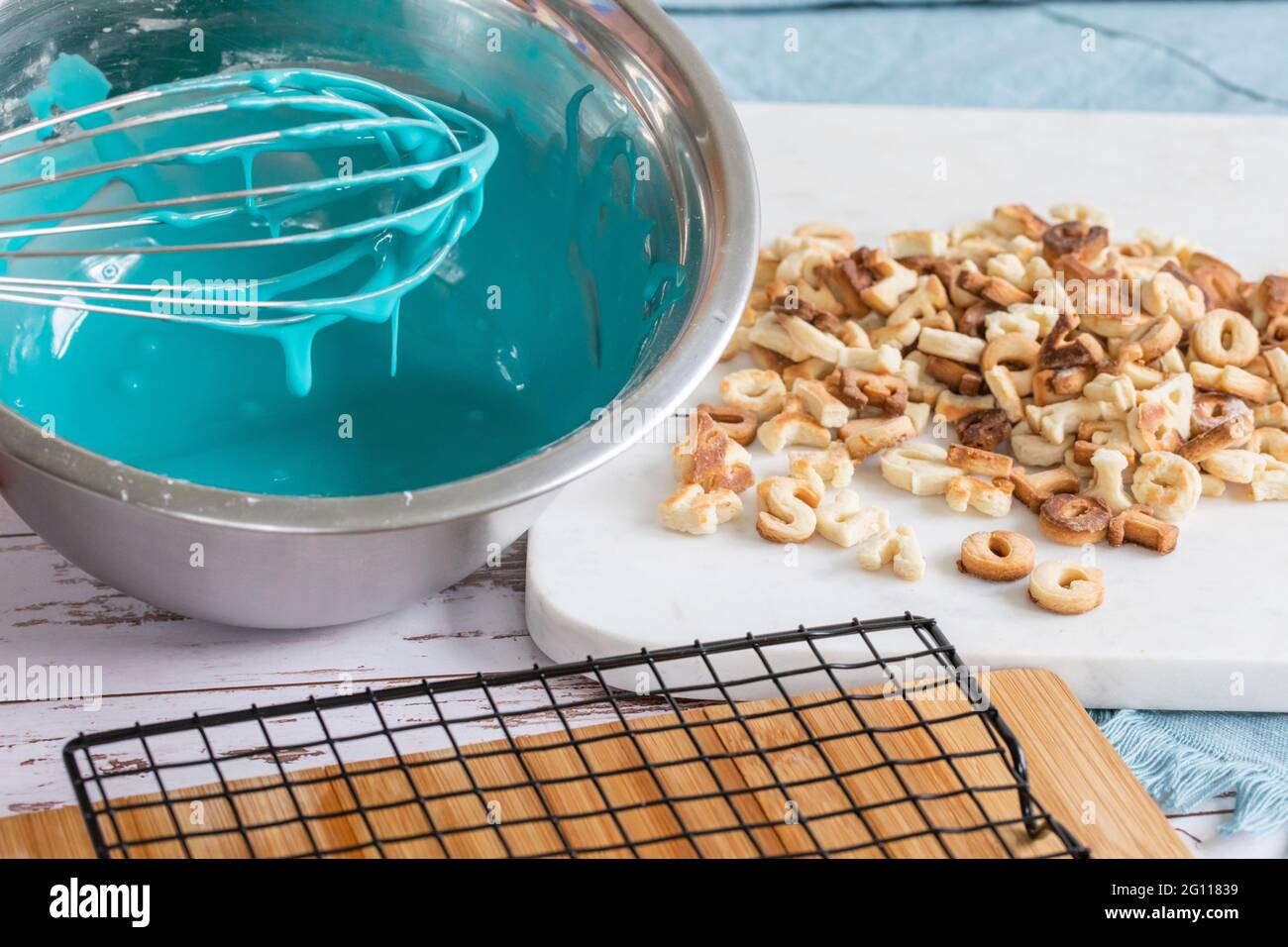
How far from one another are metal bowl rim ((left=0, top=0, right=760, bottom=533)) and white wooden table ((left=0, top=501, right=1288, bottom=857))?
239 millimetres

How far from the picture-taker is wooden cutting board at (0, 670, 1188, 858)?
88cm

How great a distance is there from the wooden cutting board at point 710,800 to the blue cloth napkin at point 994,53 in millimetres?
1446

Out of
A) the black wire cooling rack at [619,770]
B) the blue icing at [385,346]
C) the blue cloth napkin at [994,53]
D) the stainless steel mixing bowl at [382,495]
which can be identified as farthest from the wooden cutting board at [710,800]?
the blue cloth napkin at [994,53]

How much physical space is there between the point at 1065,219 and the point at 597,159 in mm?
591

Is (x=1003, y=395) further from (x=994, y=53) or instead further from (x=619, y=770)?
(x=994, y=53)

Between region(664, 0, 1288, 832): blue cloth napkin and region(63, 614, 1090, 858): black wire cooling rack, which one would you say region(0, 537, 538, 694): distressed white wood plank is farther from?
region(664, 0, 1288, 832): blue cloth napkin

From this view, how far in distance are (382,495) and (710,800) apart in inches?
11.5

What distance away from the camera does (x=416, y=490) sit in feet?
2.80

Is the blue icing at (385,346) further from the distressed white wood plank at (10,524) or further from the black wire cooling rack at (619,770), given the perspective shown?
the black wire cooling rack at (619,770)

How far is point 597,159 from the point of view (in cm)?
116

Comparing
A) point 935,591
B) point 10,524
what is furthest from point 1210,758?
point 10,524
